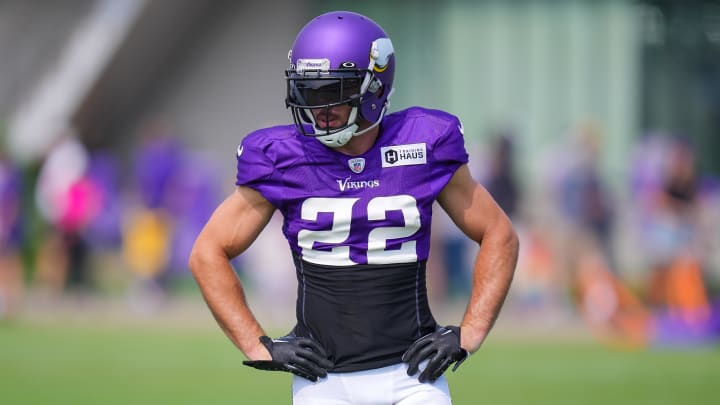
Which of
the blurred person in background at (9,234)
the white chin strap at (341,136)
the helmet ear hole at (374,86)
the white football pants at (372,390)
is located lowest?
the blurred person in background at (9,234)

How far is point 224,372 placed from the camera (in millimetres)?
10250

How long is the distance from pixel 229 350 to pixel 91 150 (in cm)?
801

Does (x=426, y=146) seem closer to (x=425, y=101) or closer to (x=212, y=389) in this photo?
(x=212, y=389)

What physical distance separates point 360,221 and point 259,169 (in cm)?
43

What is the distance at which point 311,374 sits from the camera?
13.7ft

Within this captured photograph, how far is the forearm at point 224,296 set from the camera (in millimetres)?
4328

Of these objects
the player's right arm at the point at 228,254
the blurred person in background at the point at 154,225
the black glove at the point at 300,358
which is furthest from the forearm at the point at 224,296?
the blurred person in background at the point at 154,225

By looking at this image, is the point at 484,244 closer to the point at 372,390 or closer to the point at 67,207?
the point at 372,390

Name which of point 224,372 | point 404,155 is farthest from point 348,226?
point 224,372

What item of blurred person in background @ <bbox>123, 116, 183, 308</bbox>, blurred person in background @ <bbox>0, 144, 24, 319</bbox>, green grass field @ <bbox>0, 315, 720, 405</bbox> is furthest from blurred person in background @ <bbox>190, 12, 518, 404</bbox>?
blurred person in background @ <bbox>123, 116, 183, 308</bbox>

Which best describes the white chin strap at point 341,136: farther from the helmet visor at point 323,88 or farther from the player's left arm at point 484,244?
the player's left arm at point 484,244

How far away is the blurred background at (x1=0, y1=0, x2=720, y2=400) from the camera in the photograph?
1416 centimetres

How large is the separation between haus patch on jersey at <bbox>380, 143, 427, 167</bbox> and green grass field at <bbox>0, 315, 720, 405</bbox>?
4728 mm

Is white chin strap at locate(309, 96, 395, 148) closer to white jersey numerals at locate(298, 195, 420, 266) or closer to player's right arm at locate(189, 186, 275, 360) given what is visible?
white jersey numerals at locate(298, 195, 420, 266)
